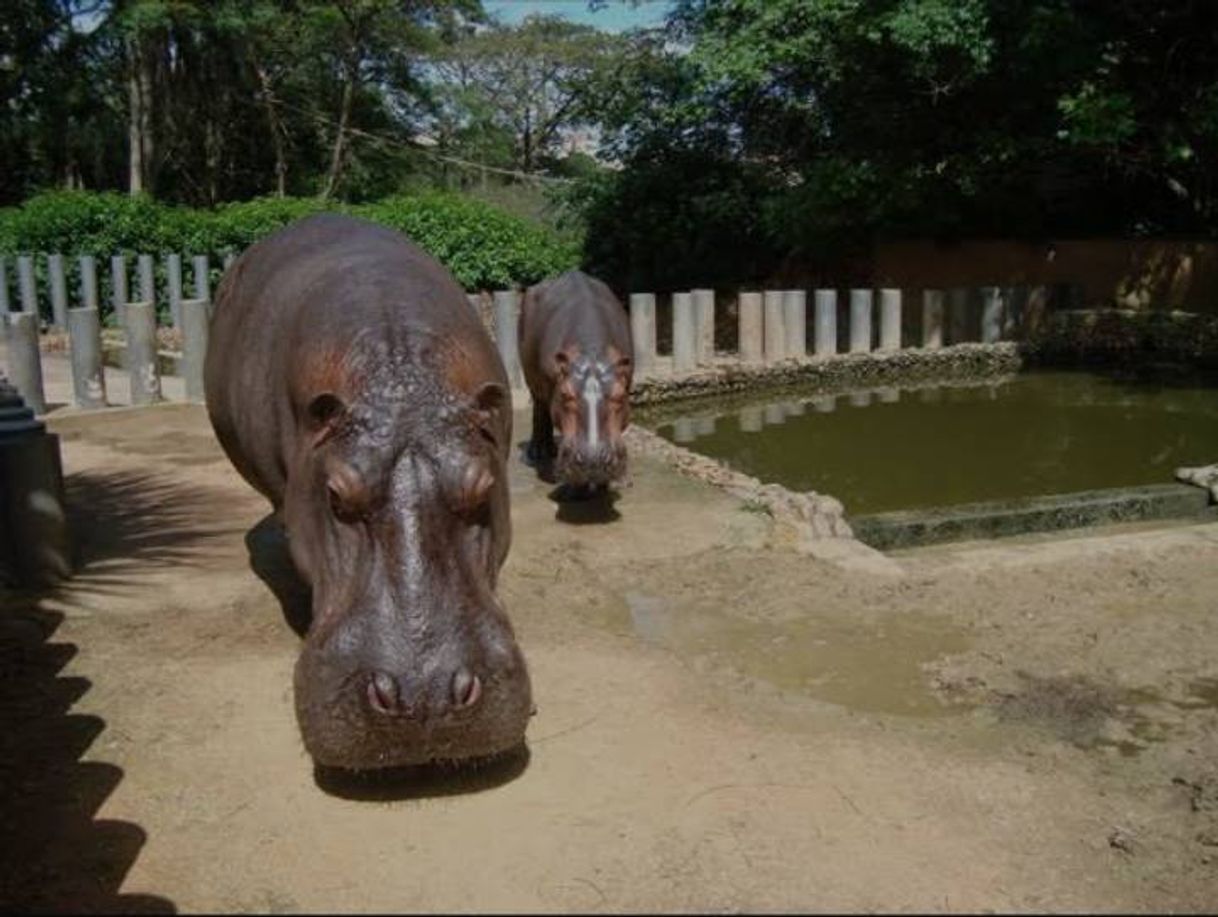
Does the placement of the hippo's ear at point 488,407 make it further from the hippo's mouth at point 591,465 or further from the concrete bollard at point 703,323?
the concrete bollard at point 703,323

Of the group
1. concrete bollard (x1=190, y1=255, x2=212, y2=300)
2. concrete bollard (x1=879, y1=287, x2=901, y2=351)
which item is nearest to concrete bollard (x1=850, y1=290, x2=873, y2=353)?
concrete bollard (x1=879, y1=287, x2=901, y2=351)

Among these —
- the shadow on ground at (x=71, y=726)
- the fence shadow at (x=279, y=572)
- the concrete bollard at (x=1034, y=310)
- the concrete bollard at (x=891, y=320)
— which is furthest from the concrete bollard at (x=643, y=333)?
the fence shadow at (x=279, y=572)

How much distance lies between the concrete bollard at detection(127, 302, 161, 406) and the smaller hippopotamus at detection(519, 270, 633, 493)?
4361mm

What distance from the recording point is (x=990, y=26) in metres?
13.6

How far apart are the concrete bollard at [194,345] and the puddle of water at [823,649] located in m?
6.34

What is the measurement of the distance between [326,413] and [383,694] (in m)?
0.87

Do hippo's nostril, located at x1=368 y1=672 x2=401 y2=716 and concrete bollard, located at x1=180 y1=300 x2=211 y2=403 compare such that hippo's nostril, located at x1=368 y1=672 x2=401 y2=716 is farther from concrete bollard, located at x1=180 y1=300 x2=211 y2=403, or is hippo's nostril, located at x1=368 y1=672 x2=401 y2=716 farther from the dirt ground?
concrete bollard, located at x1=180 y1=300 x2=211 y2=403

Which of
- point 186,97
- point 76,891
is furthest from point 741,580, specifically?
point 186,97

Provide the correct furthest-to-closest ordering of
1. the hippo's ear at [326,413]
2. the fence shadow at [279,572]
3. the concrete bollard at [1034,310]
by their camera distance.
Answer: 1. the concrete bollard at [1034,310]
2. the fence shadow at [279,572]
3. the hippo's ear at [326,413]

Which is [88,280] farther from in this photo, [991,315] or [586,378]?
[991,315]

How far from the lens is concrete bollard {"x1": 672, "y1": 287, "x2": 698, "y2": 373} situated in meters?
12.7

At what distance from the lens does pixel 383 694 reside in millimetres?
3092

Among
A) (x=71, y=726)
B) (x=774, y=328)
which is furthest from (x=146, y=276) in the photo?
(x=71, y=726)

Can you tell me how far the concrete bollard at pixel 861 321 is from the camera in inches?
549
